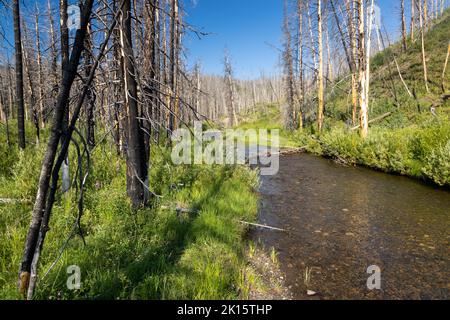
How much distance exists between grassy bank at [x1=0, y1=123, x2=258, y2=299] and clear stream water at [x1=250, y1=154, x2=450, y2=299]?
3.00ft

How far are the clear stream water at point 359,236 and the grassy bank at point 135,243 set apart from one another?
91cm

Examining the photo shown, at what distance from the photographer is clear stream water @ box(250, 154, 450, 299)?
13.0ft

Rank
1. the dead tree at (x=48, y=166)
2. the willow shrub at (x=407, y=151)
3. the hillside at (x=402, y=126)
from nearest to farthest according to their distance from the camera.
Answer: the dead tree at (x=48, y=166), the willow shrub at (x=407, y=151), the hillside at (x=402, y=126)

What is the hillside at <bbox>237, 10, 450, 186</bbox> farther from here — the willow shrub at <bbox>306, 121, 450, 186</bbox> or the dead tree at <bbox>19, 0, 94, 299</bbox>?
the dead tree at <bbox>19, 0, 94, 299</bbox>

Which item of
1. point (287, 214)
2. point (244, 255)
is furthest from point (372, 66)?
point (244, 255)

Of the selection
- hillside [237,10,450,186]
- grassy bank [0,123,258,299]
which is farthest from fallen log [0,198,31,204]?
hillside [237,10,450,186]

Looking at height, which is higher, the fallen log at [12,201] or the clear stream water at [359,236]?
the fallen log at [12,201]

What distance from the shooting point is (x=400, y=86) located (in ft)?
80.1

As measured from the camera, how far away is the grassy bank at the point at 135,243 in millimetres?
3006

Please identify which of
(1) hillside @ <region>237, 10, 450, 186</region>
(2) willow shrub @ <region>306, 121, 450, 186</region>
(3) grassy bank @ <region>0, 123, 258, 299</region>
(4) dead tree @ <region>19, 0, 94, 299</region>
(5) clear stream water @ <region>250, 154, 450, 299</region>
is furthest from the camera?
(1) hillside @ <region>237, 10, 450, 186</region>

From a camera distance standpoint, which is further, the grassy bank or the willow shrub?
the willow shrub

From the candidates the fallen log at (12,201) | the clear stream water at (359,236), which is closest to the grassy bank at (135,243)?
the fallen log at (12,201)

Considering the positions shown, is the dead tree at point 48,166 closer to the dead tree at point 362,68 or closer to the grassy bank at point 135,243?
the grassy bank at point 135,243

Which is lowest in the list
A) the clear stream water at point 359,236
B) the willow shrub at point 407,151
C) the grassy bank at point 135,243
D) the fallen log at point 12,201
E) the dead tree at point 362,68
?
the clear stream water at point 359,236
